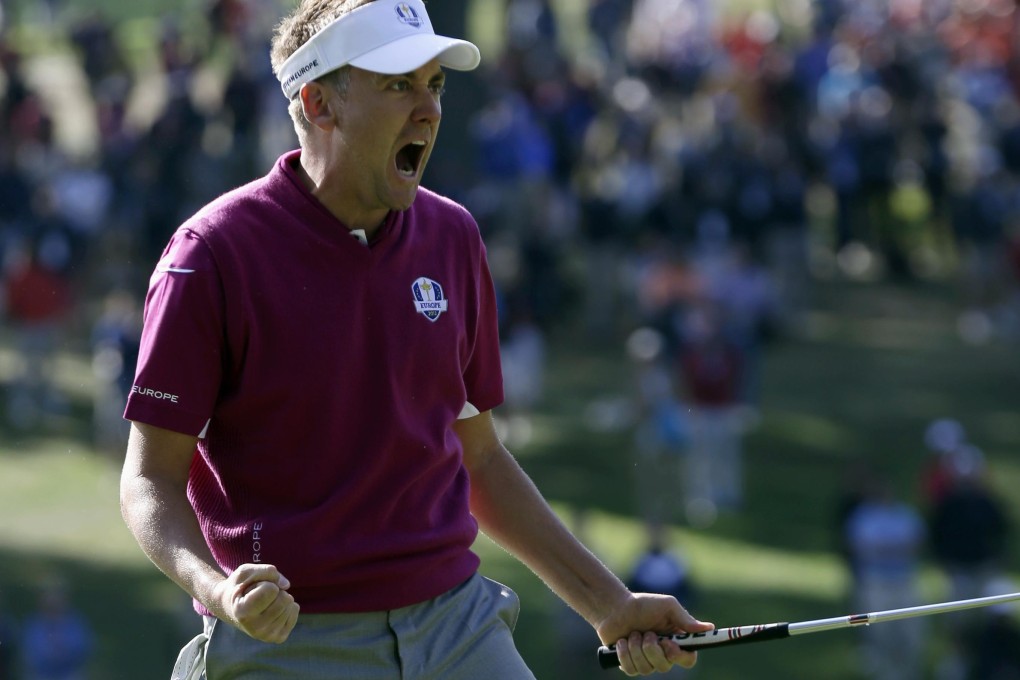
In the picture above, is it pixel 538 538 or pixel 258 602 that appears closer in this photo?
pixel 258 602

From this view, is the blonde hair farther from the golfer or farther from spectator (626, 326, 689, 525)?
spectator (626, 326, 689, 525)

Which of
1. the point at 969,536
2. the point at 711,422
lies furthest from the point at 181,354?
the point at 711,422

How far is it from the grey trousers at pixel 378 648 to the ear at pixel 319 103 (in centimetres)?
84

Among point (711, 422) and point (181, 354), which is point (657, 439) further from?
point (181, 354)

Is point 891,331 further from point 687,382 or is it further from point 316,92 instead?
point 316,92

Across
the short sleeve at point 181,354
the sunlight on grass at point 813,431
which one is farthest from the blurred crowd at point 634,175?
the short sleeve at point 181,354

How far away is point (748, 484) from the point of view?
1817 centimetres

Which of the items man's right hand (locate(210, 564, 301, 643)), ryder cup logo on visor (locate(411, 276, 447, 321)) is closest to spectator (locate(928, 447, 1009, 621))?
ryder cup logo on visor (locate(411, 276, 447, 321))

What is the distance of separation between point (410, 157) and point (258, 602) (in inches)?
34.9

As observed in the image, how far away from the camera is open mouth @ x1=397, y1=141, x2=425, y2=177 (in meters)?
3.19

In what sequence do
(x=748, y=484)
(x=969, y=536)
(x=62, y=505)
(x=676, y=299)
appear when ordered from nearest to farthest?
(x=969, y=536), (x=62, y=505), (x=748, y=484), (x=676, y=299)

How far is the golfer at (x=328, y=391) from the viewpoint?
9.84 ft

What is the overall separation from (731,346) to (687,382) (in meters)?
0.77

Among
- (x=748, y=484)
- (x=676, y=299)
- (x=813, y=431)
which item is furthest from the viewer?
(x=813, y=431)
